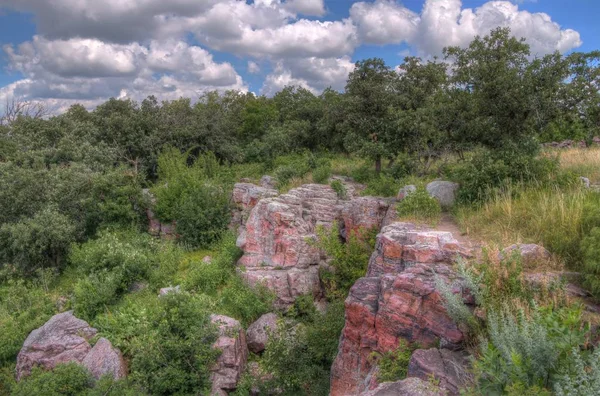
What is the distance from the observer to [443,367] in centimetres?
488

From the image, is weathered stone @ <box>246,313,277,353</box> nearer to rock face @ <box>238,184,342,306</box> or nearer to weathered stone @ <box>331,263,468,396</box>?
rock face @ <box>238,184,342,306</box>

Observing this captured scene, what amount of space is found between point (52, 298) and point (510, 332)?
42.9ft

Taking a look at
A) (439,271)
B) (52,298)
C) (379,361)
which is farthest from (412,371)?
(52,298)

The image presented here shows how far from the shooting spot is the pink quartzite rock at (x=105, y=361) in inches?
356

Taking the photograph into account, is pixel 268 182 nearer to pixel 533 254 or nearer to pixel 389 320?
pixel 389 320

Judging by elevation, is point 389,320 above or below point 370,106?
below

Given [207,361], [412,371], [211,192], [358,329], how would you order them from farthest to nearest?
[211,192] < [207,361] < [358,329] < [412,371]

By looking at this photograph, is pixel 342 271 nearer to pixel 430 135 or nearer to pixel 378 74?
pixel 430 135

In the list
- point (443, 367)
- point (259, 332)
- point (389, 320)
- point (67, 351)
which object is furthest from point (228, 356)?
point (443, 367)

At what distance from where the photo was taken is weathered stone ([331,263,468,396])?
19.3 ft

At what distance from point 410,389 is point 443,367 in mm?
830

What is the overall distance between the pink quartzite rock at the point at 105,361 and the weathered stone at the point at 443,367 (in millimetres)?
6788

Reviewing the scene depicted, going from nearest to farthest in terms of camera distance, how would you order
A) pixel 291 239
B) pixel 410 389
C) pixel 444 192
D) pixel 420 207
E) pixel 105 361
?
pixel 410 389, pixel 105 361, pixel 420 207, pixel 444 192, pixel 291 239

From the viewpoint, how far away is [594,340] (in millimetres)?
4395
